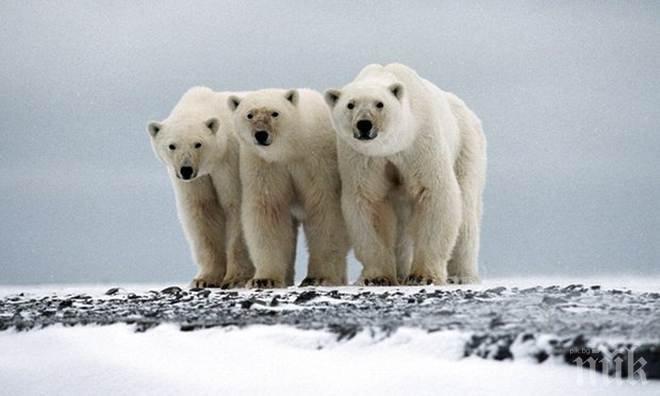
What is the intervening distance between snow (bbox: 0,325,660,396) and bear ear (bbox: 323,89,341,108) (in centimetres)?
378

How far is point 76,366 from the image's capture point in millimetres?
6906

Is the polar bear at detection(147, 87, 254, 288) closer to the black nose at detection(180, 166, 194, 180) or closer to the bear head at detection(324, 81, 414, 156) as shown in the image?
the black nose at detection(180, 166, 194, 180)

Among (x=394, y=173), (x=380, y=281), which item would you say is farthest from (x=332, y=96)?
(x=380, y=281)

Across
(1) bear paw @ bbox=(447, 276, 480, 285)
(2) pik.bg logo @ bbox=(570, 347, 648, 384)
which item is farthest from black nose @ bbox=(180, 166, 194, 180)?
(2) pik.bg logo @ bbox=(570, 347, 648, 384)

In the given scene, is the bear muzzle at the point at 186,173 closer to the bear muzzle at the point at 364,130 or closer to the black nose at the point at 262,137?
the black nose at the point at 262,137

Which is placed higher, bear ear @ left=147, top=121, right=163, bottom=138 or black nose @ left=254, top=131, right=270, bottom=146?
bear ear @ left=147, top=121, right=163, bottom=138

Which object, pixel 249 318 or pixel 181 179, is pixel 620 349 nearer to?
pixel 249 318

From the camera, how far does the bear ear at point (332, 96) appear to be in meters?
10.6

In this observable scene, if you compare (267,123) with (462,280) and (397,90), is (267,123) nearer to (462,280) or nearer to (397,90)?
(397,90)

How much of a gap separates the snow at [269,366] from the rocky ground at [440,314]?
0.14 meters

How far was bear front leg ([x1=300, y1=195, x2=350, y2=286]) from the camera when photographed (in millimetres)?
11297

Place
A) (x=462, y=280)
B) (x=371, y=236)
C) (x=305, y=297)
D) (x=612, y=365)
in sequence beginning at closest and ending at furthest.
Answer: (x=612, y=365) < (x=305, y=297) < (x=371, y=236) < (x=462, y=280)

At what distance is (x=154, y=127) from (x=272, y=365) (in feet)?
19.5

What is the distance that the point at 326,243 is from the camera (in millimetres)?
11430
